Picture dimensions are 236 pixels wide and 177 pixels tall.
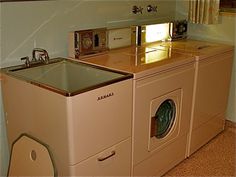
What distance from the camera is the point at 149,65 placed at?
1952mm

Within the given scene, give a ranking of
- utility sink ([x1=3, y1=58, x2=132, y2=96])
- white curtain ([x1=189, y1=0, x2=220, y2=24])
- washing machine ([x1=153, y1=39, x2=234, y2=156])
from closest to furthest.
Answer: utility sink ([x1=3, y1=58, x2=132, y2=96]) → washing machine ([x1=153, y1=39, x2=234, y2=156]) → white curtain ([x1=189, y1=0, x2=220, y2=24])

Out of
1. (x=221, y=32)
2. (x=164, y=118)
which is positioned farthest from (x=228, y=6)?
(x=164, y=118)

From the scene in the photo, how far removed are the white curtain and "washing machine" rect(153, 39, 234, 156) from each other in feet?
0.66

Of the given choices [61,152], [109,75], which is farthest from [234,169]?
[61,152]

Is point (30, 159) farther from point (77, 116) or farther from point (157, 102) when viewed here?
point (157, 102)

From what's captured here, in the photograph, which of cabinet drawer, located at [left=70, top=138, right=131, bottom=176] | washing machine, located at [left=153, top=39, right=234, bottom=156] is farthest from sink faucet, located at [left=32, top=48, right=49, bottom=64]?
→ washing machine, located at [left=153, top=39, right=234, bottom=156]

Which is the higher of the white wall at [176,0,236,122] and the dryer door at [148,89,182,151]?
the white wall at [176,0,236,122]

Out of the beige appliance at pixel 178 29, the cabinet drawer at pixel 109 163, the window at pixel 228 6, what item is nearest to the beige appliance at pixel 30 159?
the cabinet drawer at pixel 109 163

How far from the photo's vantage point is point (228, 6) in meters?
2.78

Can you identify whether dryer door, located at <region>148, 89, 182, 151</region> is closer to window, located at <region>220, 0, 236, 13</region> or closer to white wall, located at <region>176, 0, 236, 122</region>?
white wall, located at <region>176, 0, 236, 122</region>

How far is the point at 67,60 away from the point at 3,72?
427mm

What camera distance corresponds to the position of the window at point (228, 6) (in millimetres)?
2733

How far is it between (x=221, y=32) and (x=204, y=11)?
10.0 inches

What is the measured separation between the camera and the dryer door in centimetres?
202
